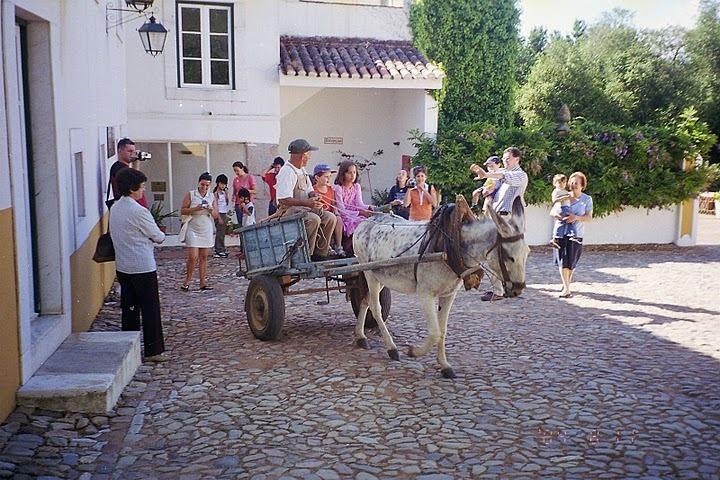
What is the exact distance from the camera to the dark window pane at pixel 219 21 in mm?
15922

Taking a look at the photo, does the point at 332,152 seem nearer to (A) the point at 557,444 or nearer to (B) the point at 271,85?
(B) the point at 271,85

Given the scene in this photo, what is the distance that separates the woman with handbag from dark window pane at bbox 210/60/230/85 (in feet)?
29.7

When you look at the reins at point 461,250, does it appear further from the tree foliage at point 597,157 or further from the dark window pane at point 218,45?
the dark window pane at point 218,45

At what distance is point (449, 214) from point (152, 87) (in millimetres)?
10501

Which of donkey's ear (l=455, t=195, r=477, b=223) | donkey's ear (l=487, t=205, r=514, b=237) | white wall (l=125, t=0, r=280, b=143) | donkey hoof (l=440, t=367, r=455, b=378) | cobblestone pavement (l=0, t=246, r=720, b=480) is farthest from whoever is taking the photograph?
white wall (l=125, t=0, r=280, b=143)

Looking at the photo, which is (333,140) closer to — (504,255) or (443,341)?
(443,341)

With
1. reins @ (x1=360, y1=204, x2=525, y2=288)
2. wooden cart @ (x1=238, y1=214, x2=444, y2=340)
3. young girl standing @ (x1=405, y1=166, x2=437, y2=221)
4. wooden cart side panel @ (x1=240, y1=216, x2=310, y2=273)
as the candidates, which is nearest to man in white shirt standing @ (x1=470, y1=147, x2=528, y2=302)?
young girl standing @ (x1=405, y1=166, x2=437, y2=221)

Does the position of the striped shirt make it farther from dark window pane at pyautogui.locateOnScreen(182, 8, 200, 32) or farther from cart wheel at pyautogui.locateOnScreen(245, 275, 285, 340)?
dark window pane at pyautogui.locateOnScreen(182, 8, 200, 32)

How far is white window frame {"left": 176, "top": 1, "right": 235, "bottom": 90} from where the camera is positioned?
621 inches

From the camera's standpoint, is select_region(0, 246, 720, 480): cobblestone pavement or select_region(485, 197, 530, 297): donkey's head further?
select_region(485, 197, 530, 297): donkey's head

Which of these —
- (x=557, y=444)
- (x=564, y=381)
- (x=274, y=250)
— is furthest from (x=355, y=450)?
(x=274, y=250)

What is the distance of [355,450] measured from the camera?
17.8 ft

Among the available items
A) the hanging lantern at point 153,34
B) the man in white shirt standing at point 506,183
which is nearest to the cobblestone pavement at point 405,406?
the man in white shirt standing at point 506,183

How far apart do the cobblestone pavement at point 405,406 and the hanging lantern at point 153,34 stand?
472 centimetres
